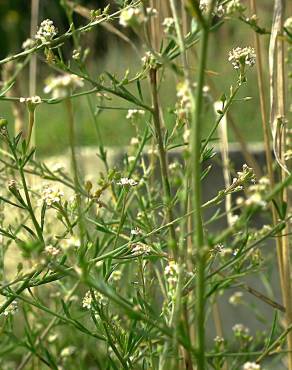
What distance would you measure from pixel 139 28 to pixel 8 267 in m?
2.18

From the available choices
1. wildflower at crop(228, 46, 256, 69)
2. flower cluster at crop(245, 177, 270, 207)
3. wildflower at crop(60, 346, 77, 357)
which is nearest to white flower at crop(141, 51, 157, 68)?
wildflower at crop(228, 46, 256, 69)

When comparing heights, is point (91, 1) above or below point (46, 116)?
above

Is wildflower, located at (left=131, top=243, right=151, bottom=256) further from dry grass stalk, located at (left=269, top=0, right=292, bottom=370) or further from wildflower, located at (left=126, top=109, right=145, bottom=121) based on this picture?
wildflower, located at (left=126, top=109, right=145, bottom=121)

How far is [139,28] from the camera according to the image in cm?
78

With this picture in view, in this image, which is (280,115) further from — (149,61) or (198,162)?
(198,162)

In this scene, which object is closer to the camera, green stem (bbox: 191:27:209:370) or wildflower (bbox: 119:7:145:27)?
green stem (bbox: 191:27:209:370)

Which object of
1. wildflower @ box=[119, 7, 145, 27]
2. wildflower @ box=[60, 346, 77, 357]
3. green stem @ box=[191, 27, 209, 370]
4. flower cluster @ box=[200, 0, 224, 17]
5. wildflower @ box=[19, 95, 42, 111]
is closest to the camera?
green stem @ box=[191, 27, 209, 370]

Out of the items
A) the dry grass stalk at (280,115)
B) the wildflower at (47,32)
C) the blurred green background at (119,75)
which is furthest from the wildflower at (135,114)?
the blurred green background at (119,75)

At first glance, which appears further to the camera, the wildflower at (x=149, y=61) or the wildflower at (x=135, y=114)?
the wildflower at (x=135, y=114)

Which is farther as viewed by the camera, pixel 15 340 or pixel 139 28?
pixel 15 340

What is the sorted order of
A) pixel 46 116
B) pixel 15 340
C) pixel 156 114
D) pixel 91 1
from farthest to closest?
pixel 91 1 → pixel 46 116 → pixel 15 340 → pixel 156 114

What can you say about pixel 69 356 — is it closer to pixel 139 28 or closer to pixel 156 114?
pixel 156 114

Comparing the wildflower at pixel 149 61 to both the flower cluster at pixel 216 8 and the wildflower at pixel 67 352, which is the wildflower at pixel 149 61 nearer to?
the flower cluster at pixel 216 8

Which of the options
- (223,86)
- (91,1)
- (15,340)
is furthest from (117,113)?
(15,340)
